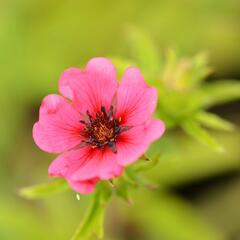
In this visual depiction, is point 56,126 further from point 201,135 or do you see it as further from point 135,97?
point 201,135

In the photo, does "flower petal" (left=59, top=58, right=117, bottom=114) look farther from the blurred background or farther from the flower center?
the blurred background

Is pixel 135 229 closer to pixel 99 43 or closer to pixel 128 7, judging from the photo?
pixel 99 43

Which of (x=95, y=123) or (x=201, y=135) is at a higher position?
(x=95, y=123)

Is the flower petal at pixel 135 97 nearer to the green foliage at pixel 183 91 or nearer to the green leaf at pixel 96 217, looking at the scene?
the green leaf at pixel 96 217

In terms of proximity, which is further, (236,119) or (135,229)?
(236,119)

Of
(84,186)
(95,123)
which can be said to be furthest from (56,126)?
(84,186)

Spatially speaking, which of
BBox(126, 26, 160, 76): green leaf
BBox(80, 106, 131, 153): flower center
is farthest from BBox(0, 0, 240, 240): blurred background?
BBox(80, 106, 131, 153): flower center

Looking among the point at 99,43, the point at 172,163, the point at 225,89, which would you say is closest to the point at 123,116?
the point at 225,89
